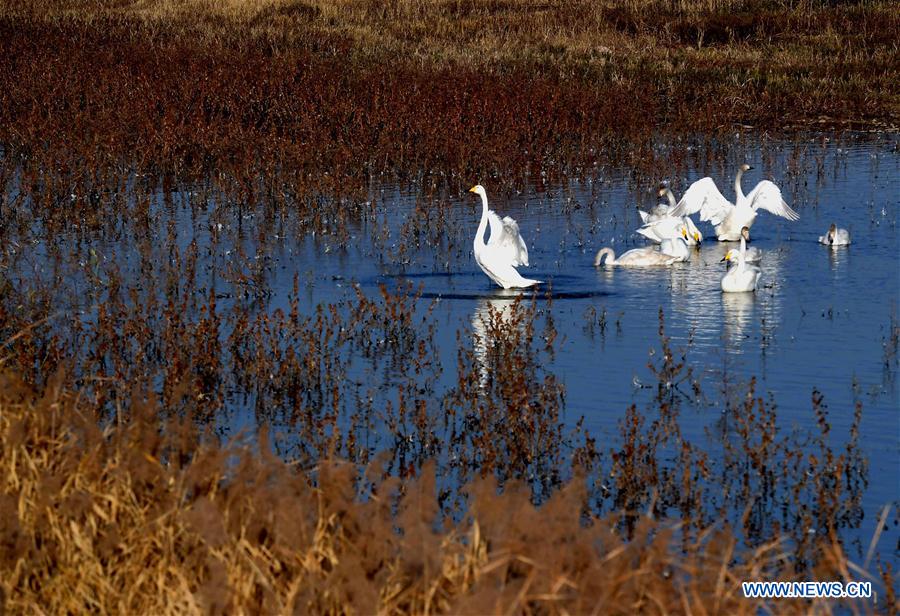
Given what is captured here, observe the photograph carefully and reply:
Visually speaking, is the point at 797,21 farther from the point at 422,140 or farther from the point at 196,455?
the point at 196,455

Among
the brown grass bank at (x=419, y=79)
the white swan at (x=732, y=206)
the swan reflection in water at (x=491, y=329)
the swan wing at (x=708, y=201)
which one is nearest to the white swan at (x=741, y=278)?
the swan reflection in water at (x=491, y=329)

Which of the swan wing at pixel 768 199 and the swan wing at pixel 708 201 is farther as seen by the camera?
the swan wing at pixel 708 201

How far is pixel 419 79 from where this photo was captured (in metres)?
22.1

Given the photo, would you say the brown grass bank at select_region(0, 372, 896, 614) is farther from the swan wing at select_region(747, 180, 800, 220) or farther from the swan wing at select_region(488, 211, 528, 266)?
the swan wing at select_region(747, 180, 800, 220)

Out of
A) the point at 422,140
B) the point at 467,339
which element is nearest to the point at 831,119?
the point at 422,140

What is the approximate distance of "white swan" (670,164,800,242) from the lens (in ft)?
46.4

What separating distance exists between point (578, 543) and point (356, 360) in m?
5.54

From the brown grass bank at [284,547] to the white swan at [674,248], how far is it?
873 centimetres

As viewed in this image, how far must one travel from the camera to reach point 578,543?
12.1 feet

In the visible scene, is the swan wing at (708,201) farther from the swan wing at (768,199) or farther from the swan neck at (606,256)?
the swan neck at (606,256)

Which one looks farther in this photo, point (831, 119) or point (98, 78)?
point (831, 119)

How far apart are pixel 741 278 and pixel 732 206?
335 cm

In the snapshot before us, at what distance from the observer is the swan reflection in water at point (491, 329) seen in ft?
28.7

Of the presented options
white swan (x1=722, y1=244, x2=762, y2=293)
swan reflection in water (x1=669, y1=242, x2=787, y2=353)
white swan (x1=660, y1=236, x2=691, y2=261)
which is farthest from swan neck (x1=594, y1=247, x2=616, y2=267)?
white swan (x1=722, y1=244, x2=762, y2=293)
